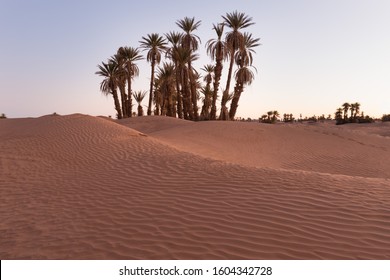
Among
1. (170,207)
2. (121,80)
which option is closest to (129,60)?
(121,80)

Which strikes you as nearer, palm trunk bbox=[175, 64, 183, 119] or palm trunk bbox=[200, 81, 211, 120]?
palm trunk bbox=[175, 64, 183, 119]

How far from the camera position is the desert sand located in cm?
441

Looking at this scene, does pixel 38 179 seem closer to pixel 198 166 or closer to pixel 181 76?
pixel 198 166

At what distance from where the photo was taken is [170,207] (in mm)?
5914

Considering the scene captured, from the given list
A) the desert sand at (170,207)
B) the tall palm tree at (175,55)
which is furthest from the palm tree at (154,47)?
the desert sand at (170,207)

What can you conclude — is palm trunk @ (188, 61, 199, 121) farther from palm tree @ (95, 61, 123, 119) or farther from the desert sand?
the desert sand

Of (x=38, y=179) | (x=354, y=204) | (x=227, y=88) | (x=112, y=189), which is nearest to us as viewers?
(x=354, y=204)

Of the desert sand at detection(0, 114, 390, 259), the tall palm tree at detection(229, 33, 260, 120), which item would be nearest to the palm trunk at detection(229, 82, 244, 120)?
the tall palm tree at detection(229, 33, 260, 120)

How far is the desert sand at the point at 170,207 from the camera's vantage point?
4.41 m

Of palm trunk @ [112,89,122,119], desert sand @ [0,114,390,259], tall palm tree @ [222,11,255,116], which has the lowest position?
desert sand @ [0,114,390,259]

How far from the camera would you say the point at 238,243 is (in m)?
4.47

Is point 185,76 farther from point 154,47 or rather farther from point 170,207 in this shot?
point 170,207

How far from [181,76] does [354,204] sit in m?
30.4

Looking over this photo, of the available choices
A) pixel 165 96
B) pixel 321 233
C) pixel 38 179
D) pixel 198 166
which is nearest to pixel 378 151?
pixel 198 166
